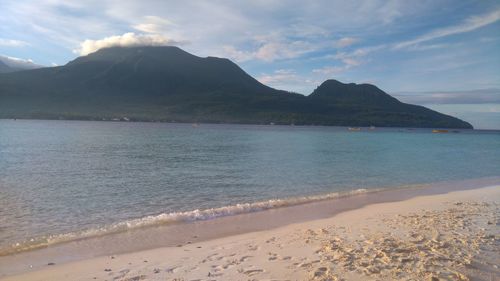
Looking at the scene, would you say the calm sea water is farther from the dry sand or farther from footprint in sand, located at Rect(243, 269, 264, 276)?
footprint in sand, located at Rect(243, 269, 264, 276)

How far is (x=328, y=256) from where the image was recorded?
374 inches

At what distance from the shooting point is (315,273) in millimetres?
8281

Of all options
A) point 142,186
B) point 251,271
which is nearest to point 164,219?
point 251,271

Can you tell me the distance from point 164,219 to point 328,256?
22.9 feet

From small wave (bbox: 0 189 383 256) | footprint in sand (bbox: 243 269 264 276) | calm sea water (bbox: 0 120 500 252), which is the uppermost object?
footprint in sand (bbox: 243 269 264 276)

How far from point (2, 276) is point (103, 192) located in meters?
11.3

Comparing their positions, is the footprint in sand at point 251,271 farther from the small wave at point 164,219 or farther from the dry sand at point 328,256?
the small wave at point 164,219

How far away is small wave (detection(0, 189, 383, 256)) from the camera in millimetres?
11195

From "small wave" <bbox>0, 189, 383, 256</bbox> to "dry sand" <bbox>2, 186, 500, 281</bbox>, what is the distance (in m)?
2.34

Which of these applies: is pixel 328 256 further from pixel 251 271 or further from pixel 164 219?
pixel 164 219

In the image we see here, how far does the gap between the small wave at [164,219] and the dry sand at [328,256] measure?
91.9 inches

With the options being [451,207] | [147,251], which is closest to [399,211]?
[451,207]

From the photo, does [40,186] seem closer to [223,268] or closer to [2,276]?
[2,276]

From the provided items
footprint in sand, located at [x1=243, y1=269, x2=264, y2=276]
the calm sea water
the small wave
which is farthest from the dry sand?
the calm sea water
